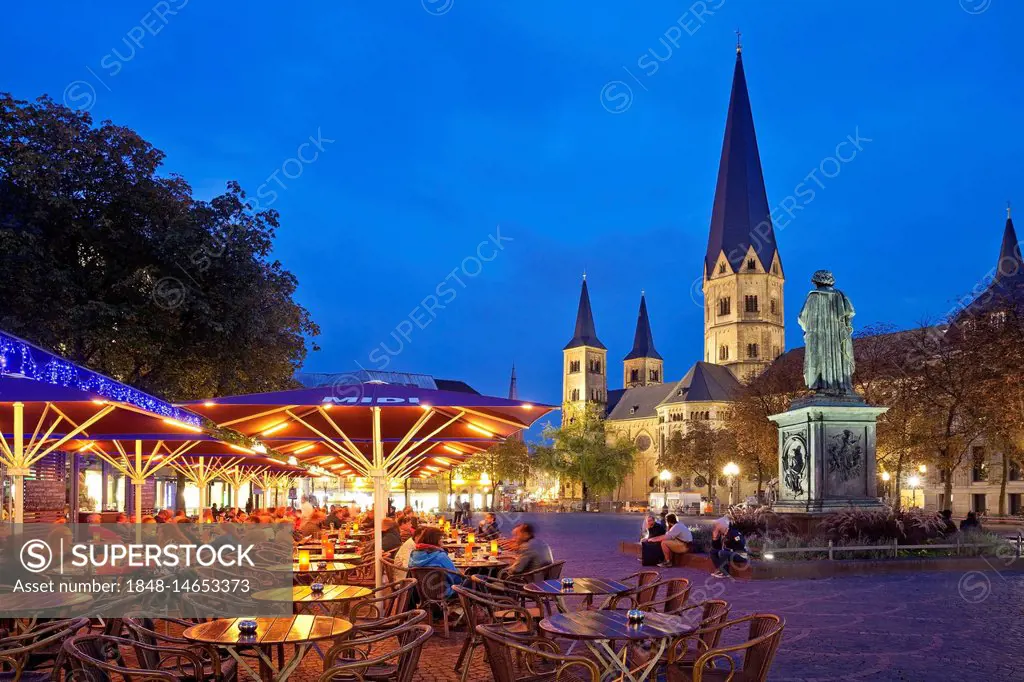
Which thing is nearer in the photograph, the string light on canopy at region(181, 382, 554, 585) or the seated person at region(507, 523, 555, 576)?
the string light on canopy at region(181, 382, 554, 585)

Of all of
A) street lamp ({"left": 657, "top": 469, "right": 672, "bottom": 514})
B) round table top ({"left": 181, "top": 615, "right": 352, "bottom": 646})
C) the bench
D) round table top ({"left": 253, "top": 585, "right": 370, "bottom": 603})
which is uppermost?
round table top ({"left": 181, "top": 615, "right": 352, "bottom": 646})

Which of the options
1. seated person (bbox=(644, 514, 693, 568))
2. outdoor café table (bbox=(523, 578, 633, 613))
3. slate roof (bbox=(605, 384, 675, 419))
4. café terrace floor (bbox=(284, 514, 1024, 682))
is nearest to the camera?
outdoor café table (bbox=(523, 578, 633, 613))

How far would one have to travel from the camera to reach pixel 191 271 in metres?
24.0

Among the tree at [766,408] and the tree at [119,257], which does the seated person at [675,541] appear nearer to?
the tree at [119,257]

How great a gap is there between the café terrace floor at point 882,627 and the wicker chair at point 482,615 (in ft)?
1.75

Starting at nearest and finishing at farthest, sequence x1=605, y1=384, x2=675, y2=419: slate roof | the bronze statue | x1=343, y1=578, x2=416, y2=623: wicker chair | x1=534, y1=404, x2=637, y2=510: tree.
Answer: x1=343, y1=578, x2=416, y2=623: wicker chair
the bronze statue
x1=534, y1=404, x2=637, y2=510: tree
x1=605, y1=384, x2=675, y2=419: slate roof

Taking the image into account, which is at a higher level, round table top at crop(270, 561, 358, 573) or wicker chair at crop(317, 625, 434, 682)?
wicker chair at crop(317, 625, 434, 682)

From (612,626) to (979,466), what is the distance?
66.8 metres

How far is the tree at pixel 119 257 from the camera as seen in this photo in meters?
22.1

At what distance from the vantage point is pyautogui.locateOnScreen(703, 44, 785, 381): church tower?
113 meters

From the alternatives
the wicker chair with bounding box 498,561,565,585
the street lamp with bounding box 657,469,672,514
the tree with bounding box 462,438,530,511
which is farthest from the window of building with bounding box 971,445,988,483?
the wicker chair with bounding box 498,561,565,585

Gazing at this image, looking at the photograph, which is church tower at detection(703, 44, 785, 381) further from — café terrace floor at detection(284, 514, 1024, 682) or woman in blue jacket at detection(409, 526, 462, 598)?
woman in blue jacket at detection(409, 526, 462, 598)

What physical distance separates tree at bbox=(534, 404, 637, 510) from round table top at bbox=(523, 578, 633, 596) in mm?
79583

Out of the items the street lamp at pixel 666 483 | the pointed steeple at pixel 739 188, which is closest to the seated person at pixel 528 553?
the street lamp at pixel 666 483
